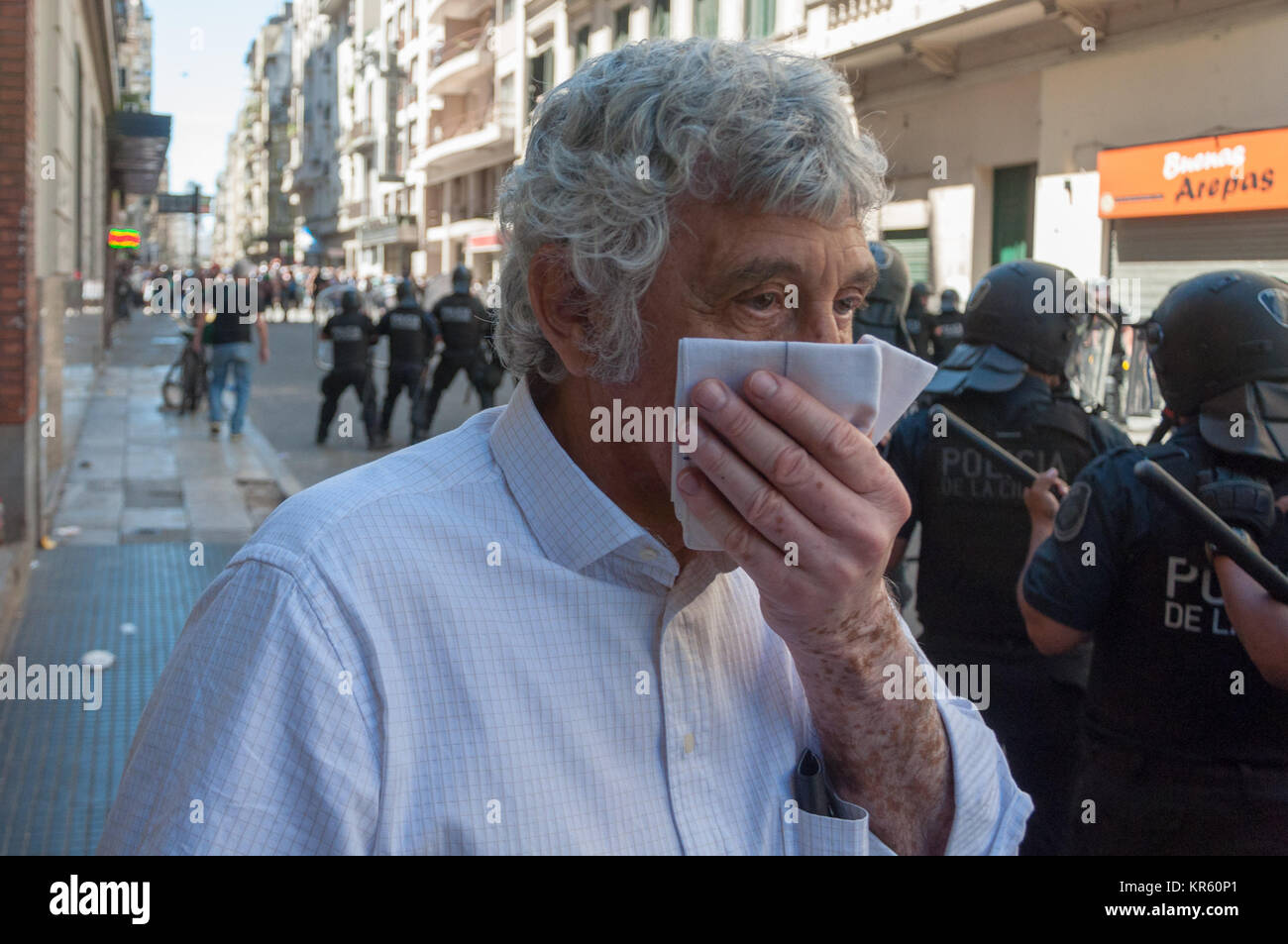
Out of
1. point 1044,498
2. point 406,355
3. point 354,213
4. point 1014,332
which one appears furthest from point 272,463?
point 354,213

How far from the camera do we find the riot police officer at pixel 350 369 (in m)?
12.5

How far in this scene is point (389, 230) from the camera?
51875 mm

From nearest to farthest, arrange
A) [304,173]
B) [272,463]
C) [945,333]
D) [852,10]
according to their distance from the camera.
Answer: [272,463], [945,333], [852,10], [304,173]

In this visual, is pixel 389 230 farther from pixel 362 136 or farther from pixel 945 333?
pixel 945 333

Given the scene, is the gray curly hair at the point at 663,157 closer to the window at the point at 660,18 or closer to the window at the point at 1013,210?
the window at the point at 1013,210

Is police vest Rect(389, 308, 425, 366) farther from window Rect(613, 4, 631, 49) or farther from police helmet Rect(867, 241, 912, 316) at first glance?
window Rect(613, 4, 631, 49)

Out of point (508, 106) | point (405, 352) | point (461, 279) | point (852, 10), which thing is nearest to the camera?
point (405, 352)

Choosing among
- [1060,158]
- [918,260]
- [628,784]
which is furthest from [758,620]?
[918,260]

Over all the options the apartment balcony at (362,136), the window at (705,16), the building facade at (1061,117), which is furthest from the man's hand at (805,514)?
the apartment balcony at (362,136)

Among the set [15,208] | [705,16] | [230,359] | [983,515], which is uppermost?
[705,16]

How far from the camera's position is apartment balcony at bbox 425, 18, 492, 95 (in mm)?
39625

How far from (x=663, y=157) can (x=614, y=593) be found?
1.57 feet

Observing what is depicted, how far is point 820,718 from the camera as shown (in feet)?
4.89

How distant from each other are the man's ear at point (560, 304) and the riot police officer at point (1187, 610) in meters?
1.46
